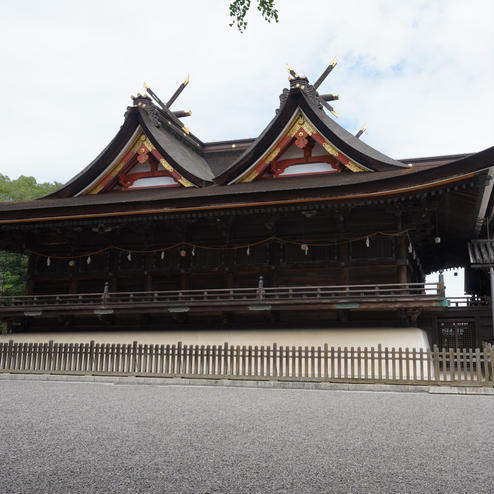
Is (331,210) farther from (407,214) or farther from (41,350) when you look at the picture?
(41,350)

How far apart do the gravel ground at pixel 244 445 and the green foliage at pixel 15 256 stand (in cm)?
2736

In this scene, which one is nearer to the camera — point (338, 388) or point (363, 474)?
point (363, 474)

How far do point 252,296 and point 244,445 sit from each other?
1310cm

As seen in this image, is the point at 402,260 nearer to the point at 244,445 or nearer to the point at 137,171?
the point at 244,445

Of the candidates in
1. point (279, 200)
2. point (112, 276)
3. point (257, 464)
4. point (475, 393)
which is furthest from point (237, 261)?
point (257, 464)

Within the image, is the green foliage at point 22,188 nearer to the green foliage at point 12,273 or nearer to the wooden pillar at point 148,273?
the green foliage at point 12,273

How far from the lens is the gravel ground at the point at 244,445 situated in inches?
180

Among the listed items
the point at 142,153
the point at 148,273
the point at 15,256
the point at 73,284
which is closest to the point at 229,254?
the point at 148,273

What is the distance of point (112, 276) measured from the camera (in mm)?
21078

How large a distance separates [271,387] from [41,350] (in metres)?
7.58

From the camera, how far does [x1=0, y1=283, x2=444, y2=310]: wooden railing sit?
16.3 metres

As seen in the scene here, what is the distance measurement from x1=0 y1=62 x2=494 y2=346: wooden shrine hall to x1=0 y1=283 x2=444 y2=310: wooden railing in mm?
72

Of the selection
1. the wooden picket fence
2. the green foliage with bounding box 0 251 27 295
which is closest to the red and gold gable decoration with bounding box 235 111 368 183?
the wooden picket fence

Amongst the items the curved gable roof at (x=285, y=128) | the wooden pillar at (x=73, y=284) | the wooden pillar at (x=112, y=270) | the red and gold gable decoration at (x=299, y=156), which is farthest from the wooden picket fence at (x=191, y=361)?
the red and gold gable decoration at (x=299, y=156)
